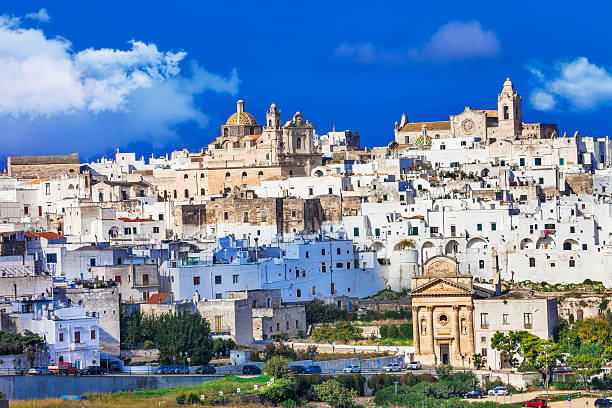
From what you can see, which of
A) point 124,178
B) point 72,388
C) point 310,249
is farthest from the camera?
point 124,178

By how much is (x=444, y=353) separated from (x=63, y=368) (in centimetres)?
1715

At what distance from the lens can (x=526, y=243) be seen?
7488cm

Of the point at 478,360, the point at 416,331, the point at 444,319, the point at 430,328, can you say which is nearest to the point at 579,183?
the point at 444,319

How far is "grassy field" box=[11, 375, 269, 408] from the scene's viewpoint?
49969 millimetres

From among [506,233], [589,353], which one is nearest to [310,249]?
[506,233]

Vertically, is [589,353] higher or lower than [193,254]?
lower

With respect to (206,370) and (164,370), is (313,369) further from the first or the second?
(164,370)

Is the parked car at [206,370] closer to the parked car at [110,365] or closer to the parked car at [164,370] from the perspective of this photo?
the parked car at [164,370]

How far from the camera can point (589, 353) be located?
2373 inches

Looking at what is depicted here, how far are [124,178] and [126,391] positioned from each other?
45.3m

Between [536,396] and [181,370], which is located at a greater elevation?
[181,370]

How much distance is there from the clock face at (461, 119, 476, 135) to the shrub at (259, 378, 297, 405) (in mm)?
45252

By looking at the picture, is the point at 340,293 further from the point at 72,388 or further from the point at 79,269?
the point at 72,388

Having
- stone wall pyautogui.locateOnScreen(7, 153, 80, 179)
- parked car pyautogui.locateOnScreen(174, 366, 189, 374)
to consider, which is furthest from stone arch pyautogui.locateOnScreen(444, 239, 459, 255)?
stone wall pyautogui.locateOnScreen(7, 153, 80, 179)
